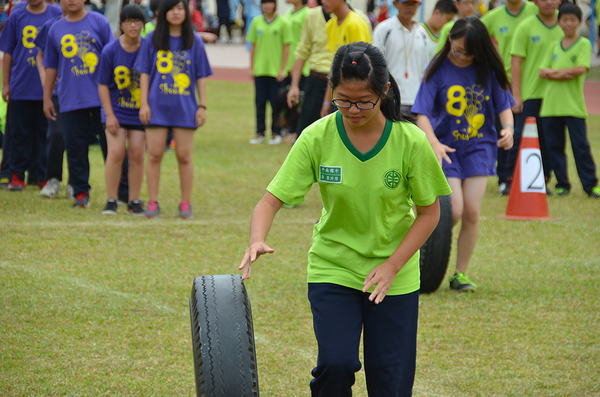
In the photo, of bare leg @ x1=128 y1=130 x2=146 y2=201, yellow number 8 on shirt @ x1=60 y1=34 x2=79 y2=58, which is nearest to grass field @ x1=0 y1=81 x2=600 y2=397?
bare leg @ x1=128 y1=130 x2=146 y2=201

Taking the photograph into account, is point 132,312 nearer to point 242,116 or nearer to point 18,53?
point 18,53

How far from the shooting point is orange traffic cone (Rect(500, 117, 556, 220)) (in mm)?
7711

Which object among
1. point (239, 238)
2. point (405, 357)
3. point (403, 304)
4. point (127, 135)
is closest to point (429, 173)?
point (403, 304)

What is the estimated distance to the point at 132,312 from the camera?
4.80 meters

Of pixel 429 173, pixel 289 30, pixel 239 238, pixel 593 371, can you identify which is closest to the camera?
pixel 429 173

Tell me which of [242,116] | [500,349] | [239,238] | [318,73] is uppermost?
[318,73]

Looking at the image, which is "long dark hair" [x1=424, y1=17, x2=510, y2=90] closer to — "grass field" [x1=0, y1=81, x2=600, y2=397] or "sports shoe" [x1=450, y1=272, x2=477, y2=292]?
"sports shoe" [x1=450, y1=272, x2=477, y2=292]

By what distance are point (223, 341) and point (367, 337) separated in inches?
23.6

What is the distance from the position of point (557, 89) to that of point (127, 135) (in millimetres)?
4922

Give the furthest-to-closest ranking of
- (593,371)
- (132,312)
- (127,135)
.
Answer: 1. (127,135)
2. (132,312)
3. (593,371)

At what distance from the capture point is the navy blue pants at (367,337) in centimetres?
281

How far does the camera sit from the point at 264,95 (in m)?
12.9

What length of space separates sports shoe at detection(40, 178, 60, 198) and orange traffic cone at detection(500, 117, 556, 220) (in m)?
4.86

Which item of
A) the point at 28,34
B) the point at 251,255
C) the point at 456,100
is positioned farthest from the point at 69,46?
the point at 251,255
